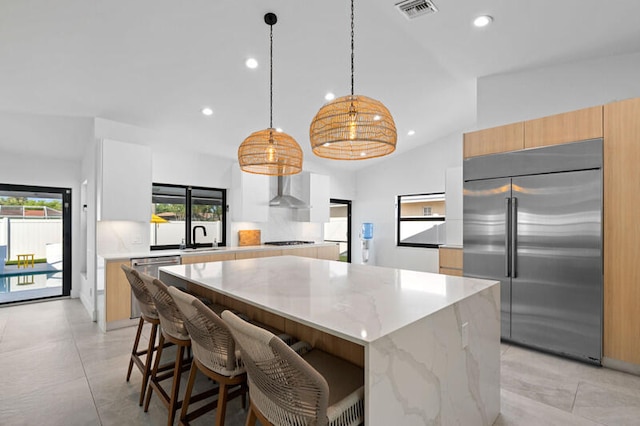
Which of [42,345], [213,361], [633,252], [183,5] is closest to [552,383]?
[633,252]

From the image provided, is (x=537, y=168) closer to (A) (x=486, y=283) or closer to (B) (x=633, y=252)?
(B) (x=633, y=252)

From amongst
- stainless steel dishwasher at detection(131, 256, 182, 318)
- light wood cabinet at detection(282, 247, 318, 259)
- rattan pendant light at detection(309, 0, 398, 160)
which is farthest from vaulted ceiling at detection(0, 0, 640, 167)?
light wood cabinet at detection(282, 247, 318, 259)

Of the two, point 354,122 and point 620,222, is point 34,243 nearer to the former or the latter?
point 354,122

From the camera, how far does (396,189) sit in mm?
6922

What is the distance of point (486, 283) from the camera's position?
2.08 meters

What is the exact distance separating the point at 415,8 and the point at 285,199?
12.2 ft

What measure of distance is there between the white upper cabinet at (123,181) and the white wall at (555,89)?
4399 mm

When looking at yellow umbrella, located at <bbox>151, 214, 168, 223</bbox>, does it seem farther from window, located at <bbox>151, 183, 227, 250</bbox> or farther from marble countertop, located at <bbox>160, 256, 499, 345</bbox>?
marble countertop, located at <bbox>160, 256, 499, 345</bbox>

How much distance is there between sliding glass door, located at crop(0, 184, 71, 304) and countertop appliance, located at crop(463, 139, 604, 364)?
20.1 feet

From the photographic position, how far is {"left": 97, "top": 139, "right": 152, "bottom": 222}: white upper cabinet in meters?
4.06

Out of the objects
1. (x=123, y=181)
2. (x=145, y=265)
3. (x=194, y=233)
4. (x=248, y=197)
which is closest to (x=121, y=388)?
(x=145, y=265)

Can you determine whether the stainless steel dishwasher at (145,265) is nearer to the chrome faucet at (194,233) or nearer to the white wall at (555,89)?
the chrome faucet at (194,233)

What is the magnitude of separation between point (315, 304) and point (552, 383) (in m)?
2.30

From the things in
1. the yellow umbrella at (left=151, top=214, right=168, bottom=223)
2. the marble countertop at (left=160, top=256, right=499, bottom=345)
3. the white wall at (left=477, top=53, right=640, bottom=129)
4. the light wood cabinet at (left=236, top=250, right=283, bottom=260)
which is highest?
the white wall at (left=477, top=53, right=640, bottom=129)
